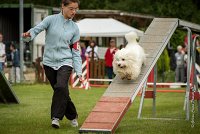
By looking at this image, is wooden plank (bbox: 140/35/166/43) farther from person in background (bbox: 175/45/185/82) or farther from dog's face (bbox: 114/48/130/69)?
person in background (bbox: 175/45/185/82)

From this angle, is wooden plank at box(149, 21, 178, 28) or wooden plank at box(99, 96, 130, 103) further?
wooden plank at box(149, 21, 178, 28)

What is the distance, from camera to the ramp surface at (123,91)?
9.75 m

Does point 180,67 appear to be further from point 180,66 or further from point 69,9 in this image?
point 69,9

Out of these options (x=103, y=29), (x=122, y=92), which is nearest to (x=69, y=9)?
(x=122, y=92)

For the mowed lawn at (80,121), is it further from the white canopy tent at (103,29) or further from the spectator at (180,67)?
the white canopy tent at (103,29)

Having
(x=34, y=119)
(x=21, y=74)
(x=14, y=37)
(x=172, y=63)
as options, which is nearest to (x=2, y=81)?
(x=34, y=119)

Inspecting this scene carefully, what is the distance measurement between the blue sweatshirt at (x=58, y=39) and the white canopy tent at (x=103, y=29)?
72.1 feet

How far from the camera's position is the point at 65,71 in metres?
10.3

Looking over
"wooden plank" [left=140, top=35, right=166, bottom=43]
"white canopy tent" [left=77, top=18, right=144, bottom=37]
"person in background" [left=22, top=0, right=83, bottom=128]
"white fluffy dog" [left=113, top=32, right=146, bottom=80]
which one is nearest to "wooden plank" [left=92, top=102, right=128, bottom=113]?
"person in background" [left=22, top=0, right=83, bottom=128]

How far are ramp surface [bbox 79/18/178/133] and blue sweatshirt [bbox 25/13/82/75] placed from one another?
67 centimetres

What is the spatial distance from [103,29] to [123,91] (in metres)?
23.2

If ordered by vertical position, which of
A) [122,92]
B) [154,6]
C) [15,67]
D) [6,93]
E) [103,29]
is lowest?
[15,67]

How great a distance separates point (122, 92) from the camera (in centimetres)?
1048

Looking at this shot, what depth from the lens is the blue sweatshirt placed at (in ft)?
33.9
